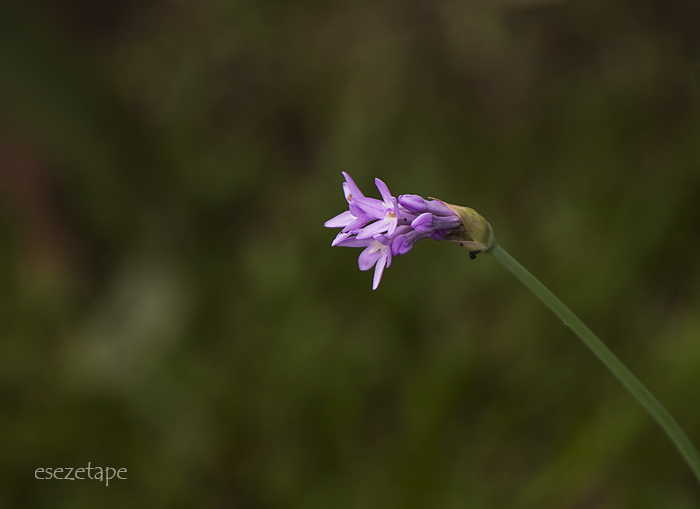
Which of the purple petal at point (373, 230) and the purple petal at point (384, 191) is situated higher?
the purple petal at point (384, 191)

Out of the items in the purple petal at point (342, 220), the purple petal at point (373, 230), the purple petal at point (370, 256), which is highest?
the purple petal at point (342, 220)

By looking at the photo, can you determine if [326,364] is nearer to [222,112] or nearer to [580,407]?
[580,407]

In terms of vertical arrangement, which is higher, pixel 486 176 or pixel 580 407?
pixel 486 176

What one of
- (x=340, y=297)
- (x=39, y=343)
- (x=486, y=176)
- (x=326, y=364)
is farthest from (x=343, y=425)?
(x=39, y=343)

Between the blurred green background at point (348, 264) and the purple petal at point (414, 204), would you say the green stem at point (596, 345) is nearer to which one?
the purple petal at point (414, 204)

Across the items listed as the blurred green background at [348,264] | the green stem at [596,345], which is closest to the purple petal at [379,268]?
the green stem at [596,345]

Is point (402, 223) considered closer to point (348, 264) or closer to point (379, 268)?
point (379, 268)
